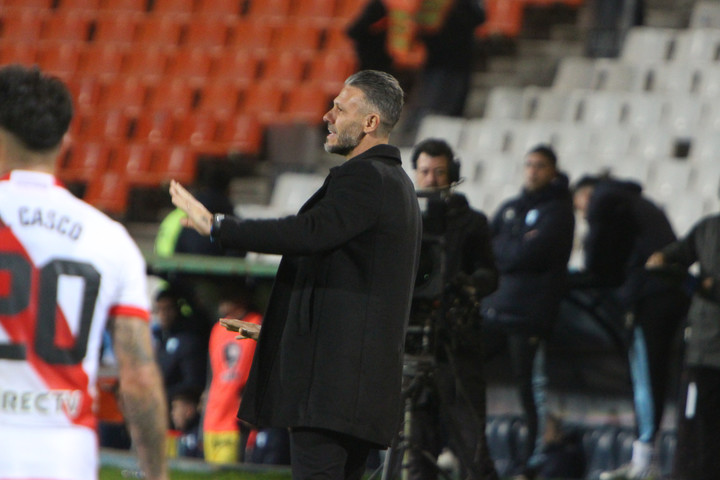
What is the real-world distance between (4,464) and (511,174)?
7.42 meters

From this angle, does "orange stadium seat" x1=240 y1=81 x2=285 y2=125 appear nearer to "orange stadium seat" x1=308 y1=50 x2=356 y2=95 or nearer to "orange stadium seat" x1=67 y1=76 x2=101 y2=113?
"orange stadium seat" x1=308 y1=50 x2=356 y2=95

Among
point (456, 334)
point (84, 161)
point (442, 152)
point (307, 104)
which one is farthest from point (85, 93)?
point (456, 334)

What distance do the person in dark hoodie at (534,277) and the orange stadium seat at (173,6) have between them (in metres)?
7.83

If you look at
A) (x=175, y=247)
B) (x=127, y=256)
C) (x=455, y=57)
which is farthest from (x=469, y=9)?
(x=127, y=256)

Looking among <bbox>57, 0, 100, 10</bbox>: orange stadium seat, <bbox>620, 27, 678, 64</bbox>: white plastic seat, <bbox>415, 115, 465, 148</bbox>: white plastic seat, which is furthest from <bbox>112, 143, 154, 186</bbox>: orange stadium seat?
<bbox>620, 27, 678, 64</bbox>: white plastic seat

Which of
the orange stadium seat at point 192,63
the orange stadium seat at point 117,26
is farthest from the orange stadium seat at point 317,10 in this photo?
the orange stadium seat at point 117,26

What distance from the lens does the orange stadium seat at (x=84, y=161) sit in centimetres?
1257

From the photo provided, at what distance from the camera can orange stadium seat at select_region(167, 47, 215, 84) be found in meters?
13.2

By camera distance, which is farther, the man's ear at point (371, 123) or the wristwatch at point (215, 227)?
the man's ear at point (371, 123)

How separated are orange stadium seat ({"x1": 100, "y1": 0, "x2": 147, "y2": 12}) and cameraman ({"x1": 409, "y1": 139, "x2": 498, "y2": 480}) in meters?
9.27

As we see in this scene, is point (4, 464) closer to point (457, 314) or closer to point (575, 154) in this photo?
point (457, 314)

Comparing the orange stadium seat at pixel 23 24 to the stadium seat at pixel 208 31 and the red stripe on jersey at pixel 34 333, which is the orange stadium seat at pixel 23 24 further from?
the red stripe on jersey at pixel 34 333

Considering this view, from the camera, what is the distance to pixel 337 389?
144 inches

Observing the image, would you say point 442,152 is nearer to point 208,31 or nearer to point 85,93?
point 208,31
